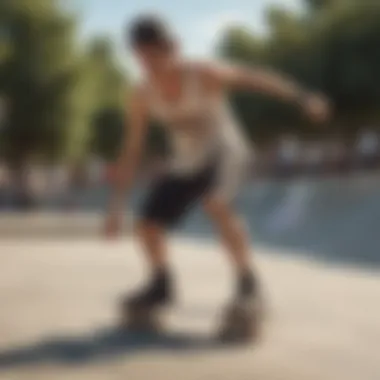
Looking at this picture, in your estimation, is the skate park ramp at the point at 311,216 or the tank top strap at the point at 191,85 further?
the skate park ramp at the point at 311,216

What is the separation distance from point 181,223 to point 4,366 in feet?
1.95

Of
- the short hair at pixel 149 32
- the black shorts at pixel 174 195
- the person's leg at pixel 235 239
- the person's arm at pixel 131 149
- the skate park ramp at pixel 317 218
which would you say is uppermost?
the short hair at pixel 149 32

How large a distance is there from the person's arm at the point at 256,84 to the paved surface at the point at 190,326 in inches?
15.2

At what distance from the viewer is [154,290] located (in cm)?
179

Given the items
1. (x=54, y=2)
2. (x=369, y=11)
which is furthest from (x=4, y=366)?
(x=54, y=2)

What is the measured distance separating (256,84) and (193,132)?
0.52 feet

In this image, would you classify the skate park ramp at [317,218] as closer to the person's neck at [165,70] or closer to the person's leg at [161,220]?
the person's leg at [161,220]

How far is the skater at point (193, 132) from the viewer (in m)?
1.68

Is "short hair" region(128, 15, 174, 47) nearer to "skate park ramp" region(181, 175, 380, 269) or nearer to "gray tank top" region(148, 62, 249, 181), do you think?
"gray tank top" region(148, 62, 249, 181)

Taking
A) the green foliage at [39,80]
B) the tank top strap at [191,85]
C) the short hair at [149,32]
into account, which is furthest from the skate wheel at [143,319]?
the green foliage at [39,80]

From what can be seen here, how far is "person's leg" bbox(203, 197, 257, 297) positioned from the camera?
1.71 meters

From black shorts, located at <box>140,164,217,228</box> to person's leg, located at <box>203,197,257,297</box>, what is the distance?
31 millimetres

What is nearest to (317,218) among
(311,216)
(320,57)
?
(311,216)

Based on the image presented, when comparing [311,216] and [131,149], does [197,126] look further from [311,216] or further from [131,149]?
[311,216]
